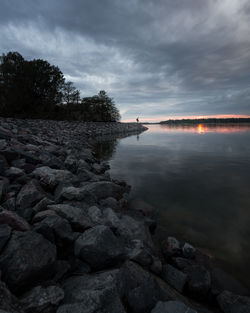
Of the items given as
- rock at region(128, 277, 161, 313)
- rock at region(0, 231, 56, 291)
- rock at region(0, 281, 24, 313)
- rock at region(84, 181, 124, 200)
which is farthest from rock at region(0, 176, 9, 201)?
rock at region(128, 277, 161, 313)

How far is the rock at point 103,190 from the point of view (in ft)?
18.2

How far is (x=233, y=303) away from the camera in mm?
2725

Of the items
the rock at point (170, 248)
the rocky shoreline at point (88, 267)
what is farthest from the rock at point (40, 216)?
the rock at point (170, 248)

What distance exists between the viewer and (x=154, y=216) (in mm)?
5652

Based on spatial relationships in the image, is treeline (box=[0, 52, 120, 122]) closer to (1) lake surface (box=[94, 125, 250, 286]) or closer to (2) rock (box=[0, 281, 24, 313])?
(1) lake surface (box=[94, 125, 250, 286])

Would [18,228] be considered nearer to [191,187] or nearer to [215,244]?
[215,244]

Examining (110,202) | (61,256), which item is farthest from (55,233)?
(110,202)

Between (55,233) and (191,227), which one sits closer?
(55,233)

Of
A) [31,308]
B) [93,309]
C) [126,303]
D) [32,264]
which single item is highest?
[32,264]

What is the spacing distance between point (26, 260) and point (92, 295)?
2.96 ft

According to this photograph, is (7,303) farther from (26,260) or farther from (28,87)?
(28,87)

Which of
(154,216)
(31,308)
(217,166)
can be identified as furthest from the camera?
(217,166)

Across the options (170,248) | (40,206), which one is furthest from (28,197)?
(170,248)

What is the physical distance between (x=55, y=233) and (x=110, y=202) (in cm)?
241
